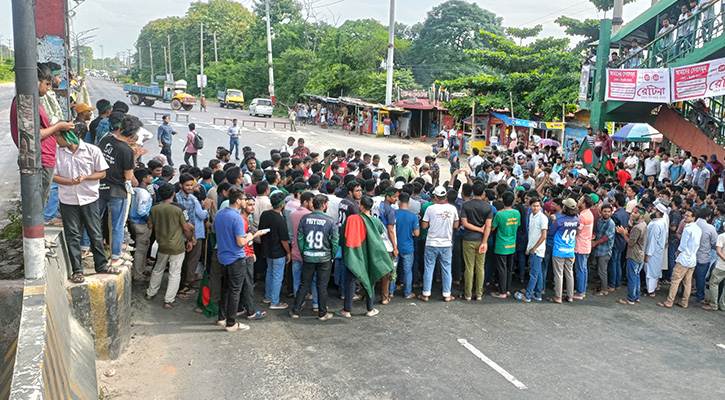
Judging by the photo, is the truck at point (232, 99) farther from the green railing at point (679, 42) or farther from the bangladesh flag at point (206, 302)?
the bangladesh flag at point (206, 302)

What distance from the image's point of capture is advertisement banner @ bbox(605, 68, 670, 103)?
45.2ft

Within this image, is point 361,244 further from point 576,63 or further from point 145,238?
point 576,63

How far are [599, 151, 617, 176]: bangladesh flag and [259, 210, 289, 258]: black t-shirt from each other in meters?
11.4

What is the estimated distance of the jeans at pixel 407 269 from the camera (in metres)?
8.10

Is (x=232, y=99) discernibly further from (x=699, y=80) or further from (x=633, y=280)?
(x=633, y=280)

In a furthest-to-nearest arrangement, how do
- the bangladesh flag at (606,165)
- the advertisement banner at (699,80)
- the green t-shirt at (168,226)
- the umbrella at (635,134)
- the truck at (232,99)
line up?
the truck at (232,99) → the umbrella at (635,134) → the bangladesh flag at (606,165) → the advertisement banner at (699,80) → the green t-shirt at (168,226)

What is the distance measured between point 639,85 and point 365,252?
416 inches

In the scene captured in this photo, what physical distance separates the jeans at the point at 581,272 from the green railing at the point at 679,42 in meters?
7.64

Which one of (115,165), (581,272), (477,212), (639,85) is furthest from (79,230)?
(639,85)

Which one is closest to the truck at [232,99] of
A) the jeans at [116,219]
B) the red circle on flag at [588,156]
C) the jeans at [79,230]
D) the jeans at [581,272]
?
the red circle on flag at [588,156]

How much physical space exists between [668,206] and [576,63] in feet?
56.0

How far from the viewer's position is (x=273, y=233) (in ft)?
23.7

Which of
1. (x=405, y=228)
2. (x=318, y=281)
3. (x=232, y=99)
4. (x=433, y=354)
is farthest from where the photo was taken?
(x=232, y=99)

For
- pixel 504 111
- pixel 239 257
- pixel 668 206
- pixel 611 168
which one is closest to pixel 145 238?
pixel 239 257
